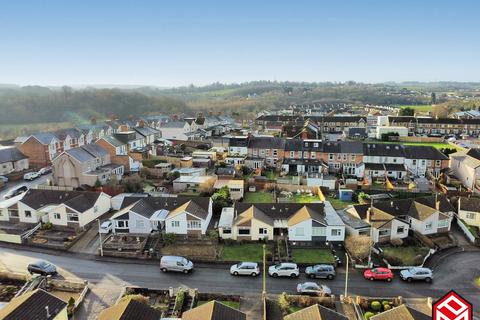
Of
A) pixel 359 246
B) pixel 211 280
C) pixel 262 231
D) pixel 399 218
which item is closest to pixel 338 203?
pixel 399 218

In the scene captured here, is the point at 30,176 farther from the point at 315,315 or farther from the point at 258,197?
the point at 315,315

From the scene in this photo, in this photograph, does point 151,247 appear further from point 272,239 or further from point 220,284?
point 272,239

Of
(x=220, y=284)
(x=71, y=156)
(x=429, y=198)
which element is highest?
(x=71, y=156)

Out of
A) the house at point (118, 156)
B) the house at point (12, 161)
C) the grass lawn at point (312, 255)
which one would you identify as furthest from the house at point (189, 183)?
the house at point (12, 161)

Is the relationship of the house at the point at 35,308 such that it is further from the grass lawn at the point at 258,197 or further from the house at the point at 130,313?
the grass lawn at the point at 258,197

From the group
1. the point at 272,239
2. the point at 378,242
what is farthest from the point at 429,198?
the point at 272,239

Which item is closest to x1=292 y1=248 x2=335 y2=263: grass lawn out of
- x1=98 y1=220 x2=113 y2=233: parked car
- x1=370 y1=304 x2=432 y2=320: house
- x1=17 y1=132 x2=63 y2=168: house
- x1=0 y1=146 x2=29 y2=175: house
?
x1=370 y1=304 x2=432 y2=320: house
